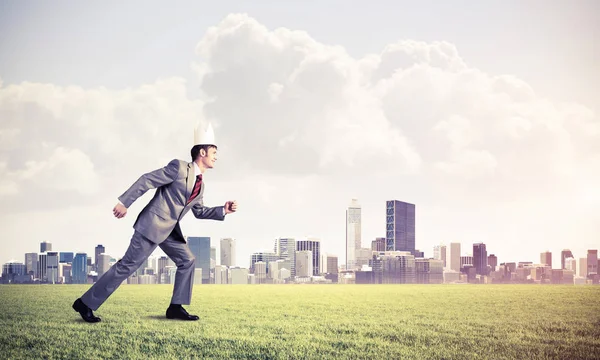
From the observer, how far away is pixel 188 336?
757 cm

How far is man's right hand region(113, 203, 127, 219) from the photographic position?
→ 7785mm

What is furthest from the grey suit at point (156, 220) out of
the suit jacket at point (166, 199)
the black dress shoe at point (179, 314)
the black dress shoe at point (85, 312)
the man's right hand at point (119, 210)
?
the black dress shoe at point (179, 314)

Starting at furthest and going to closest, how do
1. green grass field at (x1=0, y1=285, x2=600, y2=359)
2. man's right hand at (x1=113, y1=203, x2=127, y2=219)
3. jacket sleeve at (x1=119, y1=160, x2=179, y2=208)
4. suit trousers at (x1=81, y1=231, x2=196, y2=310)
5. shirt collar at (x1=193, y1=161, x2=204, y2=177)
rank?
shirt collar at (x1=193, y1=161, x2=204, y2=177)
suit trousers at (x1=81, y1=231, x2=196, y2=310)
jacket sleeve at (x1=119, y1=160, x2=179, y2=208)
man's right hand at (x1=113, y1=203, x2=127, y2=219)
green grass field at (x1=0, y1=285, x2=600, y2=359)

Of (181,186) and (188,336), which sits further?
(181,186)

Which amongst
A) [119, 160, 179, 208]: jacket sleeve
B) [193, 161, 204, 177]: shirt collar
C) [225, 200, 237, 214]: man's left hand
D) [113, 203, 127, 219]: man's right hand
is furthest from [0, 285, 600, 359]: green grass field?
[193, 161, 204, 177]: shirt collar

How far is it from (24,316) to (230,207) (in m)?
3.82

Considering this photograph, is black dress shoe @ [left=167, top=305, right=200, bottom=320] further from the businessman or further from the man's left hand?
the man's left hand

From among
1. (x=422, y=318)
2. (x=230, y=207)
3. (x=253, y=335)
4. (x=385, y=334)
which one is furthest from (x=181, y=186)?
(x=422, y=318)

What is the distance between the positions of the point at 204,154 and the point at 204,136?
0.25 metres

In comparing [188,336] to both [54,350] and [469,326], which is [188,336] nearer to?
[54,350]

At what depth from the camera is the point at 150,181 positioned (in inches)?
323

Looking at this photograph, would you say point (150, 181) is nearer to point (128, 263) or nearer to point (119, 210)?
point (119, 210)

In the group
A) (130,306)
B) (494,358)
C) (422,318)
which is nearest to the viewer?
(494,358)

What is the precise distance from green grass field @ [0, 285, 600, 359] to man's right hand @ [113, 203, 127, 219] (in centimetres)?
147
